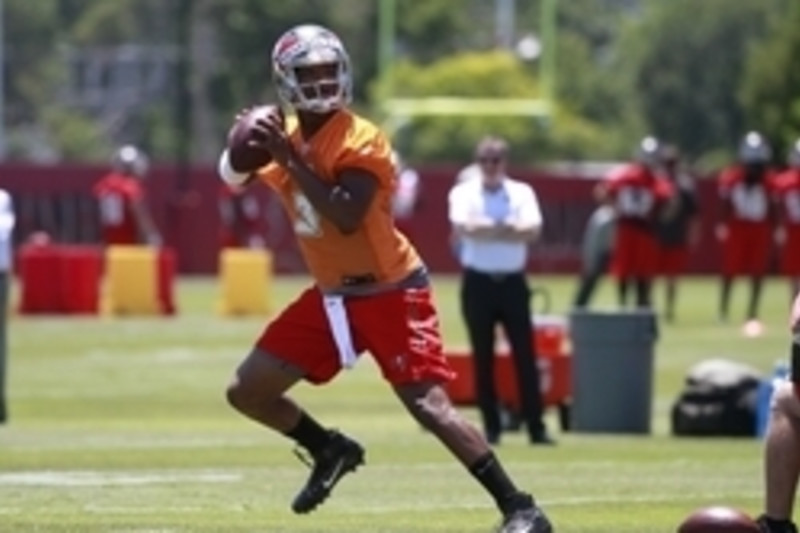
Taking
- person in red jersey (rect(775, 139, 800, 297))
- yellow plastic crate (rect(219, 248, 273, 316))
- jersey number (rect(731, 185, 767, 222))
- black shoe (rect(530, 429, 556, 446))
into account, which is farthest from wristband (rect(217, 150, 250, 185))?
yellow plastic crate (rect(219, 248, 273, 316))

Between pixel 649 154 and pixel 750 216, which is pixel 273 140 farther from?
pixel 750 216

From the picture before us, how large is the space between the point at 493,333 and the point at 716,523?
899cm

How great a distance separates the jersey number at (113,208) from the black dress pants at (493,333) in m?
16.9

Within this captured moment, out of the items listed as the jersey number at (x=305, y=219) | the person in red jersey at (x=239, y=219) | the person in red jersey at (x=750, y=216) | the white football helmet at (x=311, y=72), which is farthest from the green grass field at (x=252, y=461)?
the person in red jersey at (x=239, y=219)

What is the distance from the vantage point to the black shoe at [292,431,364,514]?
13.6 m

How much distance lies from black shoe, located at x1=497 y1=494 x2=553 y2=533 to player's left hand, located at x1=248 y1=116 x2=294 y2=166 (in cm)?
173

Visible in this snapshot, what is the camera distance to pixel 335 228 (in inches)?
512

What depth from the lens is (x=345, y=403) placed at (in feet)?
85.1

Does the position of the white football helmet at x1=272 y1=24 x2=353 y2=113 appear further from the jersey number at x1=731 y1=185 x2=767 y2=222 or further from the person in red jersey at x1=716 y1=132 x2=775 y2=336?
the jersey number at x1=731 y1=185 x2=767 y2=222

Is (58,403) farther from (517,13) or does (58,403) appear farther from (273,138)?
(517,13)

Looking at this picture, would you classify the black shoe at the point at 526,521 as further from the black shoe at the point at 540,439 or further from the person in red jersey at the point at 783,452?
the black shoe at the point at 540,439

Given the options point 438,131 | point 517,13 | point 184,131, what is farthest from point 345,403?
point 517,13

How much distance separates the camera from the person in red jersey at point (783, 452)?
40.2ft

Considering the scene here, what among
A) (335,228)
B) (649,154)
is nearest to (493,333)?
(335,228)
